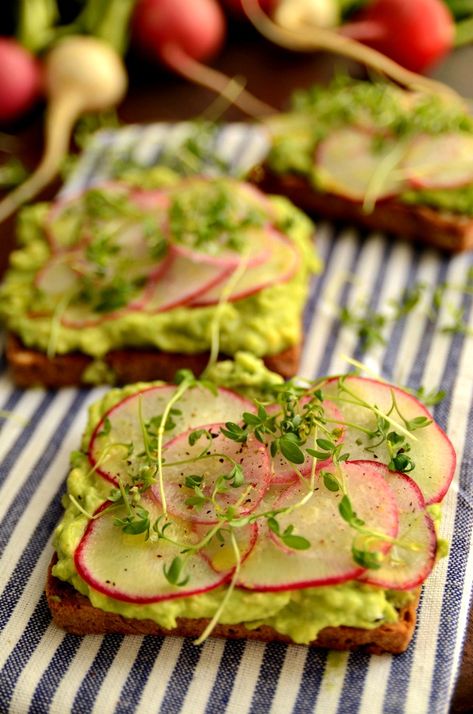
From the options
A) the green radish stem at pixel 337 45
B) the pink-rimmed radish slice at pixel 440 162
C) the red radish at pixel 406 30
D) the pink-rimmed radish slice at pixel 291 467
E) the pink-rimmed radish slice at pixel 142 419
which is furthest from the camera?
the red radish at pixel 406 30

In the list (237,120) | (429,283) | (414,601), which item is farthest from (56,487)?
(237,120)

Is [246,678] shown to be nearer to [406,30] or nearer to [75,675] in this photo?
[75,675]

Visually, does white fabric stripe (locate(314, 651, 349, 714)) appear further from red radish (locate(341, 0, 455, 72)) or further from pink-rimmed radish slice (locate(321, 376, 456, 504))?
red radish (locate(341, 0, 455, 72))

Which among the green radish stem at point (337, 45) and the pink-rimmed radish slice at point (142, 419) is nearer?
the pink-rimmed radish slice at point (142, 419)

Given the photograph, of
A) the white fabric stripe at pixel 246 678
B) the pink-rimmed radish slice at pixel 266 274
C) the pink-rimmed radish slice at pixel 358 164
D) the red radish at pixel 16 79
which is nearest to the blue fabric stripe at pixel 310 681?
the white fabric stripe at pixel 246 678

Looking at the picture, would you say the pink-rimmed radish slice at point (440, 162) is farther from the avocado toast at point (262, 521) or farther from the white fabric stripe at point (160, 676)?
the white fabric stripe at point (160, 676)

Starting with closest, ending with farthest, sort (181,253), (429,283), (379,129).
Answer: (181,253)
(429,283)
(379,129)

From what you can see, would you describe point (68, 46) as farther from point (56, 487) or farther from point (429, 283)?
point (56, 487)
